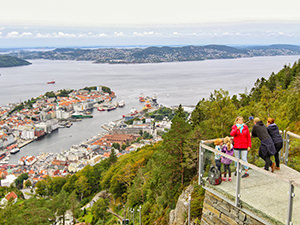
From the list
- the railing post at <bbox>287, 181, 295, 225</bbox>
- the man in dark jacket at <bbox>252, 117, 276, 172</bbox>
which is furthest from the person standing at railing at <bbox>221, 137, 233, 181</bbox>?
the railing post at <bbox>287, 181, 295, 225</bbox>

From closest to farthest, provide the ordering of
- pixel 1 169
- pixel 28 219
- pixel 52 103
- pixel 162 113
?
pixel 28 219
pixel 1 169
pixel 162 113
pixel 52 103

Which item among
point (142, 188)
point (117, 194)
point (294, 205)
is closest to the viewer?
point (294, 205)

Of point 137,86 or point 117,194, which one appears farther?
point 137,86

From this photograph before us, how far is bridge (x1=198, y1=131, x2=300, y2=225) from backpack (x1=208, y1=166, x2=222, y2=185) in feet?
0.17

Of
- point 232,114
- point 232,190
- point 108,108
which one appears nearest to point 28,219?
point 232,114

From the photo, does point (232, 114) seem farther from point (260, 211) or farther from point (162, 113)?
point (162, 113)

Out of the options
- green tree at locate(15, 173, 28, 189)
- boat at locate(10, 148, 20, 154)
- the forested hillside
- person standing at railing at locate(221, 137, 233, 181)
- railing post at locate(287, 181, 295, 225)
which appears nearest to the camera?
railing post at locate(287, 181, 295, 225)

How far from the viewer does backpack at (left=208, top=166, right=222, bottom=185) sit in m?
3.45

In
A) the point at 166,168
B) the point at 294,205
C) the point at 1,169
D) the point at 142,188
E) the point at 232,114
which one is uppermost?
the point at 294,205

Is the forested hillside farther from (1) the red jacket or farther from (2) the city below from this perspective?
(2) the city below

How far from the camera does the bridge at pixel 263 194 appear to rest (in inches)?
101

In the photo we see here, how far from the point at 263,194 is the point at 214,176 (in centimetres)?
68

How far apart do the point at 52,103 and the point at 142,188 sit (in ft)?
209

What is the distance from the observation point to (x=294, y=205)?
2.54m
